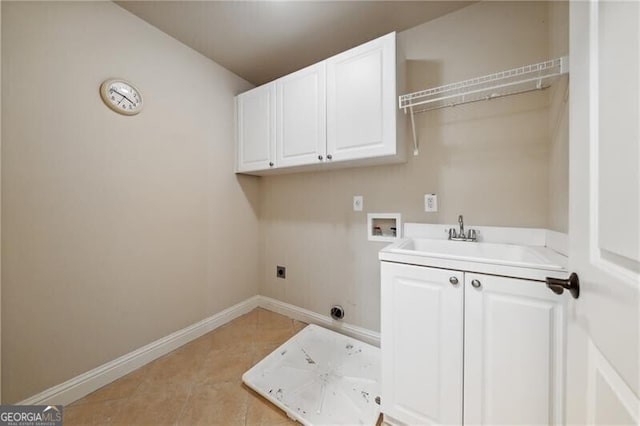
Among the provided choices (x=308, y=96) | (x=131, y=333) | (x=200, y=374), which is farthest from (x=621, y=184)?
(x=131, y=333)

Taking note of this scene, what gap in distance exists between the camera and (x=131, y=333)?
1552 mm

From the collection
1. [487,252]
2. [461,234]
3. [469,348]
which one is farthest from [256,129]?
[469,348]

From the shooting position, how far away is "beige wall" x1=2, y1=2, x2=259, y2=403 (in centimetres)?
114

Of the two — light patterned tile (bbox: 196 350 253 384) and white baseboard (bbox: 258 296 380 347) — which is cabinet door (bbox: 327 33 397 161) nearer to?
white baseboard (bbox: 258 296 380 347)

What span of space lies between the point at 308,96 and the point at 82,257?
1751mm

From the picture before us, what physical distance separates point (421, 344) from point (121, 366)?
6.02 ft

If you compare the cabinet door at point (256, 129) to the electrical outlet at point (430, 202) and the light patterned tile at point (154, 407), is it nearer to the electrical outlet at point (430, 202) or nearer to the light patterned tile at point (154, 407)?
the electrical outlet at point (430, 202)

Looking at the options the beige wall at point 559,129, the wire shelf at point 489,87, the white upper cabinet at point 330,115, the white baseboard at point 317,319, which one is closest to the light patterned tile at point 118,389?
the white baseboard at point 317,319

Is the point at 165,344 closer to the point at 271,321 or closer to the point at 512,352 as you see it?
the point at 271,321

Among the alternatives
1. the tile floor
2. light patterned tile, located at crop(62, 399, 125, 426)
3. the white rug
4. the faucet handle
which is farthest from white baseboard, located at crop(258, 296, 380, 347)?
light patterned tile, located at crop(62, 399, 125, 426)

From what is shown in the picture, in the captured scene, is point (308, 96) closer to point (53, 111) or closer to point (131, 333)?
point (53, 111)

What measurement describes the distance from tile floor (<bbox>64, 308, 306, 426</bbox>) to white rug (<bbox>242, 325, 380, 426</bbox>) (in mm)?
83

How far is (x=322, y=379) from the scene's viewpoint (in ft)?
4.73

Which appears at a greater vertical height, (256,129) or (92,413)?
(256,129)
